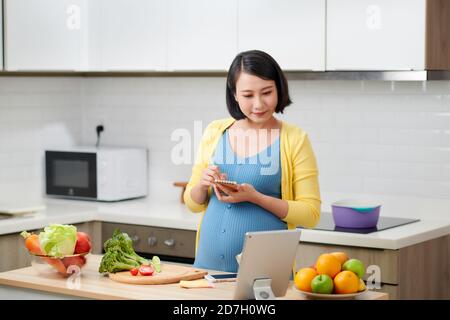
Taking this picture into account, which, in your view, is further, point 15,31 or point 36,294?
point 15,31

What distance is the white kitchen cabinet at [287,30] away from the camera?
4.49 metres

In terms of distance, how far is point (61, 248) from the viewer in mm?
3191

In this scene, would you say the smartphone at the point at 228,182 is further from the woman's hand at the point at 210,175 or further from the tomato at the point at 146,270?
the tomato at the point at 146,270

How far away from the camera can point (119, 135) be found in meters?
5.67

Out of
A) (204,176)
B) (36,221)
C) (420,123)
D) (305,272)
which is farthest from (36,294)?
(420,123)

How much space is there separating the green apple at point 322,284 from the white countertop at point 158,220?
1249 mm

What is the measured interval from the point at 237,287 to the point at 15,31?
2.50 meters

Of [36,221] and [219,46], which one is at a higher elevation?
[219,46]

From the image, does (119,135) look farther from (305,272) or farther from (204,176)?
(305,272)

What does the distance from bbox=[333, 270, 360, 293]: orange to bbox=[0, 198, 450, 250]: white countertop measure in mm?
1213

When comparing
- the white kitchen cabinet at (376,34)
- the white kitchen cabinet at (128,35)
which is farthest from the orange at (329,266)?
the white kitchen cabinet at (128,35)

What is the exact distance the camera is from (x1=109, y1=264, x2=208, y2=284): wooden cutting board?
312 centimetres

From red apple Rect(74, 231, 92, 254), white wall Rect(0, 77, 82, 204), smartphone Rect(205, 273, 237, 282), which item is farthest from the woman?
white wall Rect(0, 77, 82, 204)
